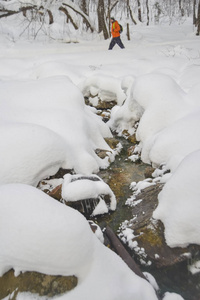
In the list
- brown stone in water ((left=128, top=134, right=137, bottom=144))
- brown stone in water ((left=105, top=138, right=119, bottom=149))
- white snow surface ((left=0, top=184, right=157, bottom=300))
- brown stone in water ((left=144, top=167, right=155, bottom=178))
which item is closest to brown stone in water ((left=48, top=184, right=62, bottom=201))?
brown stone in water ((left=144, top=167, right=155, bottom=178))

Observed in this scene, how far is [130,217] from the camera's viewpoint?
3.61 metres

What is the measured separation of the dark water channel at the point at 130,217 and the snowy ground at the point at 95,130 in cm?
21

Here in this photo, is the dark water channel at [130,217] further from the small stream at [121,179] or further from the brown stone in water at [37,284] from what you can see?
the brown stone in water at [37,284]

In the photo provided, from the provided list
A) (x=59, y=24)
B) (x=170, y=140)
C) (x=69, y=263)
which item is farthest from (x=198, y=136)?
(x=59, y=24)

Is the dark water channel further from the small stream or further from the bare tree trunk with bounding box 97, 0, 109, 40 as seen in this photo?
the bare tree trunk with bounding box 97, 0, 109, 40

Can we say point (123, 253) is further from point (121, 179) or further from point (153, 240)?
point (121, 179)

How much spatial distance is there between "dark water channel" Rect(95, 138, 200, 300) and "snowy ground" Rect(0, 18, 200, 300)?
21 cm

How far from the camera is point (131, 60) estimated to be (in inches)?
371

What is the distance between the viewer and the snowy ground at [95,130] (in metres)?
1.97

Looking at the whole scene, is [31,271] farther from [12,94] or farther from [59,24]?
[59,24]

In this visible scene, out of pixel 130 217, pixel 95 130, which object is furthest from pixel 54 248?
pixel 95 130

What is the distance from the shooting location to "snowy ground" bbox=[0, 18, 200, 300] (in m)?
1.97

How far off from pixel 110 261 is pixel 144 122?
3.81m

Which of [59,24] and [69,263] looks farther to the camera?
[59,24]
